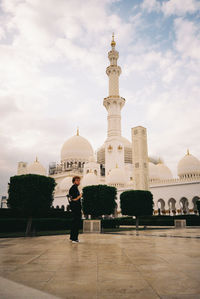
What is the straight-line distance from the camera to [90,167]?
55188mm

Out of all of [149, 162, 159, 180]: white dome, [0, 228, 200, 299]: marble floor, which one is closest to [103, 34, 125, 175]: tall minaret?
[149, 162, 159, 180]: white dome

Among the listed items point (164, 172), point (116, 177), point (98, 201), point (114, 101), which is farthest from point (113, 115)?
point (98, 201)

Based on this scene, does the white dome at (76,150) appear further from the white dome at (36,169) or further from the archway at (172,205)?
the archway at (172,205)

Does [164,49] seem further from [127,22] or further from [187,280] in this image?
[187,280]

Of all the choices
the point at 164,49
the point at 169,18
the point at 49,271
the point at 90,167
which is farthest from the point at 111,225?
the point at 90,167

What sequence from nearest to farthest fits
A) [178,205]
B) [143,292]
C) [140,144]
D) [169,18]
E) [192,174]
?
[143,292] → [169,18] → [140,144] → [178,205] → [192,174]

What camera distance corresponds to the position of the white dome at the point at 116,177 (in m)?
44.7

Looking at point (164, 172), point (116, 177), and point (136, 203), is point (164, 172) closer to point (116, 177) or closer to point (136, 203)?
point (116, 177)

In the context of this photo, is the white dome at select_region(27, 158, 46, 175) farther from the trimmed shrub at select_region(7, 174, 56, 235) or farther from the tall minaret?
the trimmed shrub at select_region(7, 174, 56, 235)

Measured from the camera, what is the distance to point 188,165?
41938mm

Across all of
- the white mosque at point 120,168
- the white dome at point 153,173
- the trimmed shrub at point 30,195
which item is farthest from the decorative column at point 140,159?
the trimmed shrub at point 30,195

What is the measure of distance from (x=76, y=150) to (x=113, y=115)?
17.0 meters

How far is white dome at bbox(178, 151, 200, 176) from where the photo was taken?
41562mm

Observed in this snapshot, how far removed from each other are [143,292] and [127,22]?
62.6 ft
